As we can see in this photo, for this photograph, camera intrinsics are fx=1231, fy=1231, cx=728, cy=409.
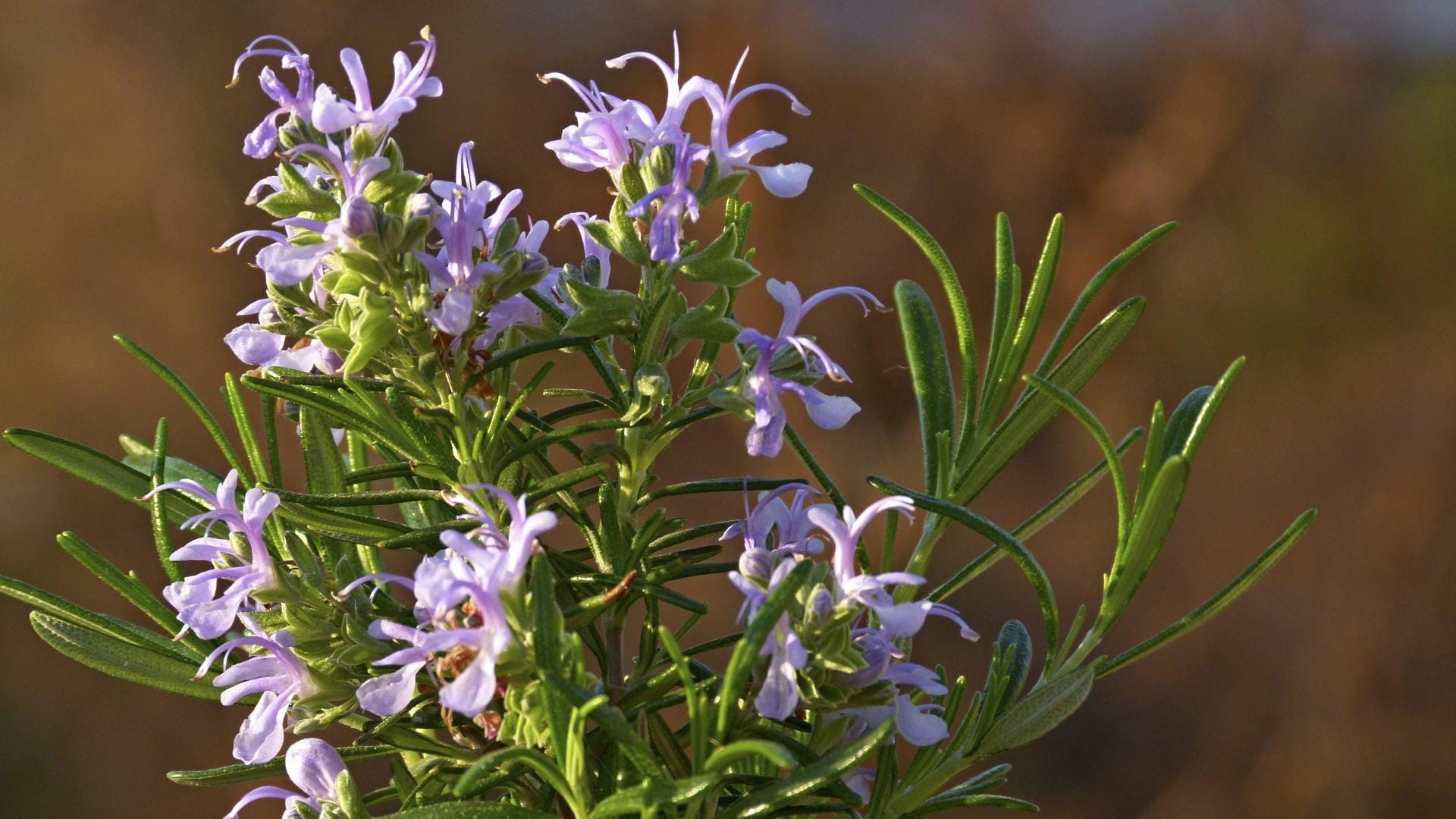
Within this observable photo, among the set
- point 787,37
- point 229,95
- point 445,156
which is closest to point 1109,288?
point 787,37

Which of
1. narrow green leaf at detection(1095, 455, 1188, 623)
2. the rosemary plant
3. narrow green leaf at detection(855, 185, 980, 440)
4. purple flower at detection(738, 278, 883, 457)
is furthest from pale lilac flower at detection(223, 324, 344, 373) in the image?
narrow green leaf at detection(1095, 455, 1188, 623)

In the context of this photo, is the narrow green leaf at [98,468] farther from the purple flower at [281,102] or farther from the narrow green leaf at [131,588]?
the purple flower at [281,102]

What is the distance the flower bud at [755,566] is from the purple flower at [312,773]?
24 cm

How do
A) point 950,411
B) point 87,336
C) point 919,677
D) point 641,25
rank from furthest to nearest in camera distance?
point 641,25 < point 87,336 < point 950,411 < point 919,677

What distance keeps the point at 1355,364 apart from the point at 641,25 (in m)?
2.21

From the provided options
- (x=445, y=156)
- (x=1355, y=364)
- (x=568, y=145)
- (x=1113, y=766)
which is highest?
(x=568, y=145)

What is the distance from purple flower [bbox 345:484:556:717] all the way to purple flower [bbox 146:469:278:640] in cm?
8

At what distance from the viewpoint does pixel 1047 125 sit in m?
3.42

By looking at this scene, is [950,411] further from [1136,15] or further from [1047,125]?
[1136,15]

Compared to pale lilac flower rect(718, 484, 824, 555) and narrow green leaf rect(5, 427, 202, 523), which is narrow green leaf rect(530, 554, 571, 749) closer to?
pale lilac flower rect(718, 484, 824, 555)

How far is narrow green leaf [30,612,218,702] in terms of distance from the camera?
718 mm

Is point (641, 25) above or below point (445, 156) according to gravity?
above

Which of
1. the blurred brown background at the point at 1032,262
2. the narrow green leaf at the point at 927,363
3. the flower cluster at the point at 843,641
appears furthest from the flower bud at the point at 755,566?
the blurred brown background at the point at 1032,262

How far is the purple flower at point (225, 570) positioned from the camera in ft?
1.98
